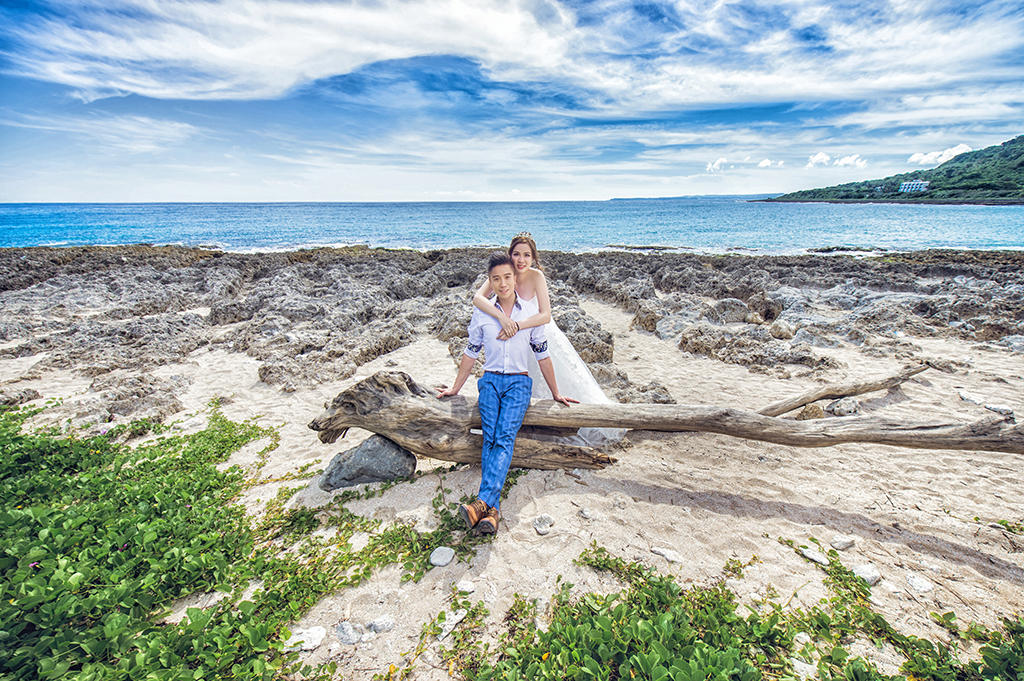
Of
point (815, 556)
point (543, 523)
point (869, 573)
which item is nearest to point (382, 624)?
point (543, 523)

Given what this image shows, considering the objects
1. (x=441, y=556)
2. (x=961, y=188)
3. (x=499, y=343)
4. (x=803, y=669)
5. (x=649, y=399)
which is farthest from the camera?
(x=961, y=188)

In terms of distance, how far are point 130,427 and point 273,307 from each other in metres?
7.18

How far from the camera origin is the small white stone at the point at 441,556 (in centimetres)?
368

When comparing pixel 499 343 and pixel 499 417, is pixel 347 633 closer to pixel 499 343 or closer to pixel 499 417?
pixel 499 417

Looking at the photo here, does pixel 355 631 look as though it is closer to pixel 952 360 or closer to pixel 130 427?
pixel 130 427

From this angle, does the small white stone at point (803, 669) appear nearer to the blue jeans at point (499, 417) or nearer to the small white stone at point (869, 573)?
the small white stone at point (869, 573)

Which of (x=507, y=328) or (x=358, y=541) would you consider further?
(x=507, y=328)

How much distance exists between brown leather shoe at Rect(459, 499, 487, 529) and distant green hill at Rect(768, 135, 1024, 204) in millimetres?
109951

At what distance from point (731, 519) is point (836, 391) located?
12.4 ft

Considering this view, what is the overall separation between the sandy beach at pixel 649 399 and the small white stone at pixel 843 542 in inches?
1.4

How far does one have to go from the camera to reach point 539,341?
497cm

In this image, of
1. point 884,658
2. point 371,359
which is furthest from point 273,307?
point 884,658

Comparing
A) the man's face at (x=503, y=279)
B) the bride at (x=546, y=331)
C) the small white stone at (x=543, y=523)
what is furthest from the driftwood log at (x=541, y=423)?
the man's face at (x=503, y=279)

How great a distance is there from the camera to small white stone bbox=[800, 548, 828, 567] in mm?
3594
